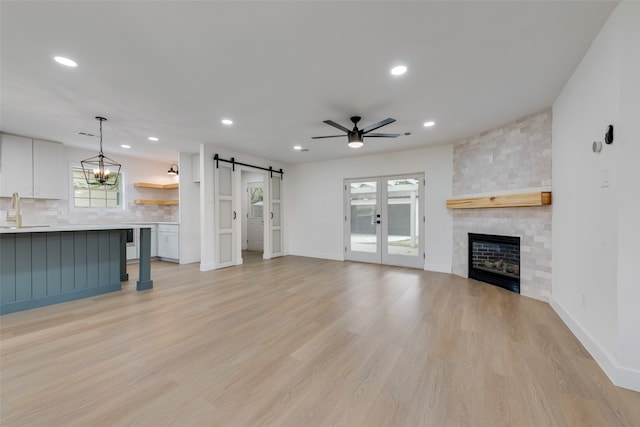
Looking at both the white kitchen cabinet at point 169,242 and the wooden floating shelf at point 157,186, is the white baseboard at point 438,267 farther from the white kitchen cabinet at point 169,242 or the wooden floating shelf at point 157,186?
the wooden floating shelf at point 157,186

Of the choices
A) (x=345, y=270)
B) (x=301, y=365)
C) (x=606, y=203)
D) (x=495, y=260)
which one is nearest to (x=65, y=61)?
(x=301, y=365)

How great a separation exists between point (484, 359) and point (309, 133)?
3.80 metres

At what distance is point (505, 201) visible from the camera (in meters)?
3.71

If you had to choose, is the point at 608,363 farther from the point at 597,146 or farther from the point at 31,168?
the point at 31,168

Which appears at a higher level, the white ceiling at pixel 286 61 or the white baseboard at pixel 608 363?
the white ceiling at pixel 286 61

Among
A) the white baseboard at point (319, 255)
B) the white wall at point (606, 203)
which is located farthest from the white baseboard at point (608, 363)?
the white baseboard at point (319, 255)

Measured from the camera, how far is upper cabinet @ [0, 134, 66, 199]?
179 inches

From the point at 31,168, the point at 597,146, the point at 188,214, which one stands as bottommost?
the point at 188,214

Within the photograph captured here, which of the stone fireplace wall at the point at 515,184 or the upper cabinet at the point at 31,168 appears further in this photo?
the upper cabinet at the point at 31,168

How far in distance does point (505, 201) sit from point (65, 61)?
531 centimetres

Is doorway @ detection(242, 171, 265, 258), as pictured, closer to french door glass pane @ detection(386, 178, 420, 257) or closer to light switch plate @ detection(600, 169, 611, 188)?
french door glass pane @ detection(386, 178, 420, 257)

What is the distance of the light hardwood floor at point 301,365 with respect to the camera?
1496mm

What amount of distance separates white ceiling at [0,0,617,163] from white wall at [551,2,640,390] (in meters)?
0.27

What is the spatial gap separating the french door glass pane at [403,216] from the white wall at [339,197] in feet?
0.79
